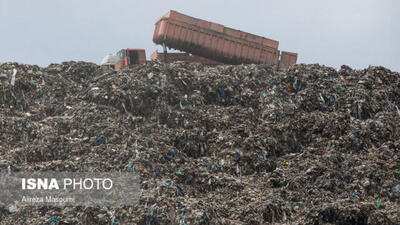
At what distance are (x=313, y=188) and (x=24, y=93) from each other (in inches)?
402

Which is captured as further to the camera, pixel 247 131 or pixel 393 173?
pixel 247 131

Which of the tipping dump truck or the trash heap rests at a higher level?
the tipping dump truck

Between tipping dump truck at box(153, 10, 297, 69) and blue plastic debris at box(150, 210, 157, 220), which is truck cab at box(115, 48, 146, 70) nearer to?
tipping dump truck at box(153, 10, 297, 69)

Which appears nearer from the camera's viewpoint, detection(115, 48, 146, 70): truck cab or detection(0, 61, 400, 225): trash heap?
detection(0, 61, 400, 225): trash heap

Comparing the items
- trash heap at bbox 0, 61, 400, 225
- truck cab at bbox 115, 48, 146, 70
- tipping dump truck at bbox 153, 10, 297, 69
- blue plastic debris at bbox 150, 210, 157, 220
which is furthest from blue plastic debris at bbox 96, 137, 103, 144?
tipping dump truck at bbox 153, 10, 297, 69

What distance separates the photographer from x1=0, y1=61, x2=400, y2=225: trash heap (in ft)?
42.2

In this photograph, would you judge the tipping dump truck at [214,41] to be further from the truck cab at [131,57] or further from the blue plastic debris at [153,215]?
the blue plastic debris at [153,215]

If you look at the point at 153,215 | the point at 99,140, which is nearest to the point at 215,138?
the point at 99,140

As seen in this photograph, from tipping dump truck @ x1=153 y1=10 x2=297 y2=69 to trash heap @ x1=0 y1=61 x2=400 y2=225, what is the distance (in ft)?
6.41

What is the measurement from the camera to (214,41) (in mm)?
23188

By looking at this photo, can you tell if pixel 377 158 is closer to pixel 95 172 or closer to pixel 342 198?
pixel 342 198

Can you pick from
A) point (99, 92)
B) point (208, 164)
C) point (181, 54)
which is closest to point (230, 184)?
point (208, 164)

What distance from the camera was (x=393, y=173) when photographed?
14.2 meters

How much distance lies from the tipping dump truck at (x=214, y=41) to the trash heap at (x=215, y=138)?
1954 mm
